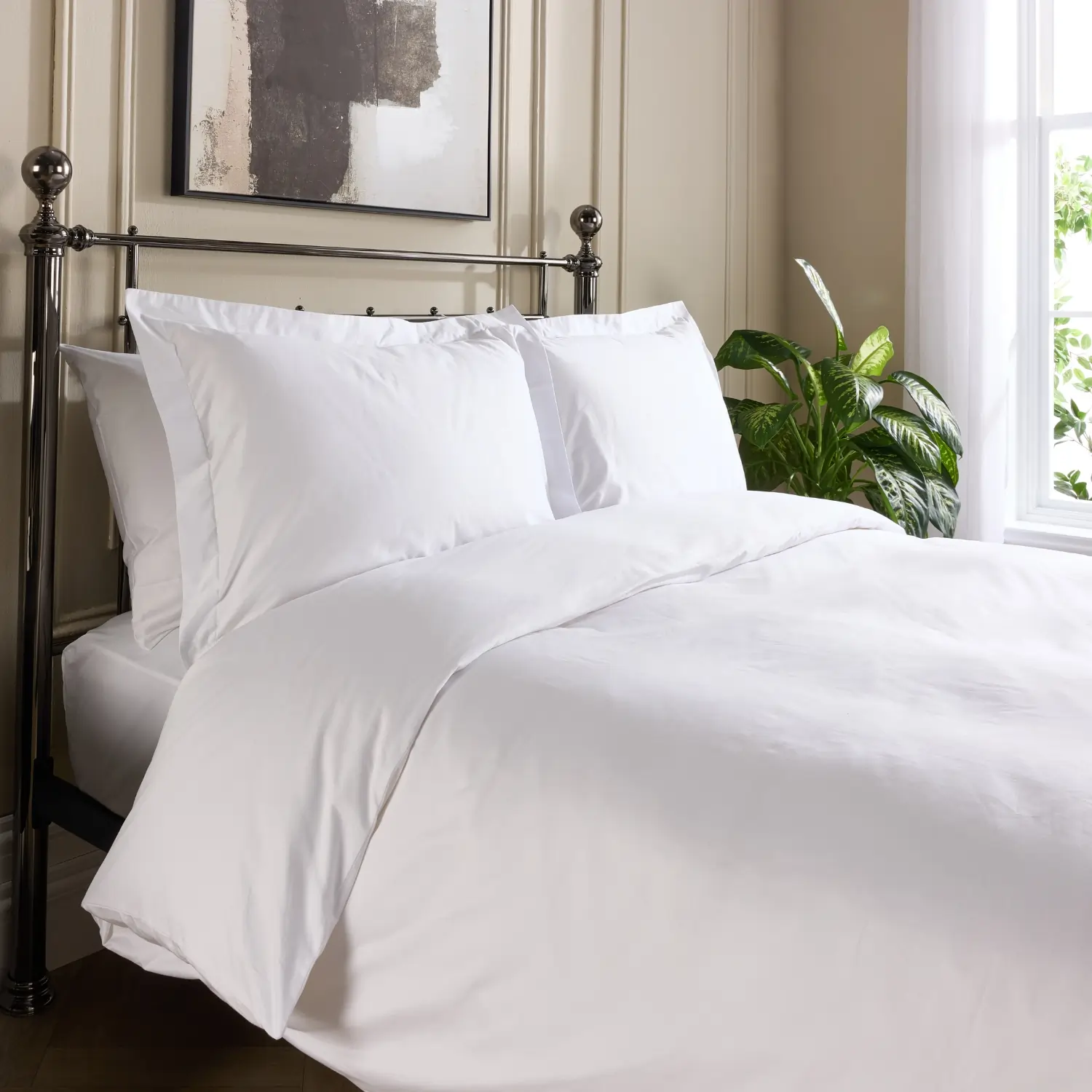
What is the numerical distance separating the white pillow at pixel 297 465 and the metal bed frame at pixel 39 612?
181 mm

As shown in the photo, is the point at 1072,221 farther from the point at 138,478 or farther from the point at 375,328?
the point at 138,478

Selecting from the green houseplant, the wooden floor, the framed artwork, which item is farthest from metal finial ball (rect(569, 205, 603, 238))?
the wooden floor

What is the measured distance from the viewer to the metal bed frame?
1.77m

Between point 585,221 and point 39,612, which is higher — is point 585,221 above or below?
above

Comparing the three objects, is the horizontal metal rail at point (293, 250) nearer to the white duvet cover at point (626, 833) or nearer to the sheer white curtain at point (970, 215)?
the white duvet cover at point (626, 833)

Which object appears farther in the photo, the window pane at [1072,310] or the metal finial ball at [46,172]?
the window pane at [1072,310]

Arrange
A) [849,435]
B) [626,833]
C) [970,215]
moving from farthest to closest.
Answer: [970,215] → [849,435] → [626,833]

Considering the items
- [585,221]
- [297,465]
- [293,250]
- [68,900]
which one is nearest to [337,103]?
[293,250]

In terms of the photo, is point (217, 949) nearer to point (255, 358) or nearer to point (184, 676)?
point (184, 676)

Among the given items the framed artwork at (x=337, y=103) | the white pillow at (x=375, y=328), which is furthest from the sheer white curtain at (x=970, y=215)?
the white pillow at (x=375, y=328)

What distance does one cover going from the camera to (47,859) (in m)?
1.98

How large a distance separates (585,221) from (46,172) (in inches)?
51.2

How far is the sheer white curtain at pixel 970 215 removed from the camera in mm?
3123

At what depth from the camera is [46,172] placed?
175cm
